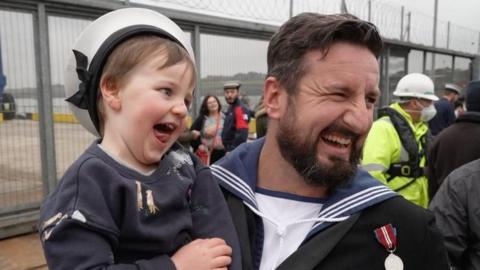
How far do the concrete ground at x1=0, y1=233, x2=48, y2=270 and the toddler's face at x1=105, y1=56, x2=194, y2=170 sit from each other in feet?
10.6

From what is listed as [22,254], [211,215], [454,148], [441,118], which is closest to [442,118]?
[441,118]

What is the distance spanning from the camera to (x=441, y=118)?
734 centimetres

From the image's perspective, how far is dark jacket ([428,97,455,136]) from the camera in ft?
24.0

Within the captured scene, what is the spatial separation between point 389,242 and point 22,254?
12.7 ft

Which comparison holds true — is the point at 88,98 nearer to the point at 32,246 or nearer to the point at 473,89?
the point at 473,89

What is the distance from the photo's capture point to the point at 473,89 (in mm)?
3318

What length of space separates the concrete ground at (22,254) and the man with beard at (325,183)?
319 cm

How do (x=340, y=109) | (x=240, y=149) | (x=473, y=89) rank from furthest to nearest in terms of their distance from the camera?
(x=473, y=89), (x=240, y=149), (x=340, y=109)

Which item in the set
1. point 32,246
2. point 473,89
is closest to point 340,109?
point 473,89

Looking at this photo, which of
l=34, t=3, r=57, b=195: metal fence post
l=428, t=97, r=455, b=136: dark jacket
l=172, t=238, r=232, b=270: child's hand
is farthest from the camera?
l=428, t=97, r=455, b=136: dark jacket

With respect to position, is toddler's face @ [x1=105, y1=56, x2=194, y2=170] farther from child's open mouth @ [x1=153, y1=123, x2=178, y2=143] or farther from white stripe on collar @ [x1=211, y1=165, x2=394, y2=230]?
white stripe on collar @ [x1=211, y1=165, x2=394, y2=230]

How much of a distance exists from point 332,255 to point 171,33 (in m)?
0.82

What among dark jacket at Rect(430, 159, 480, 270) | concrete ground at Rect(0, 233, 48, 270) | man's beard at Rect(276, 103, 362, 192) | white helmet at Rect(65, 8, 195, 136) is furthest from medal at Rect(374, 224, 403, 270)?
concrete ground at Rect(0, 233, 48, 270)

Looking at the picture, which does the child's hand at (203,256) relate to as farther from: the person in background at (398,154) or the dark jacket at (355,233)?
the person in background at (398,154)
